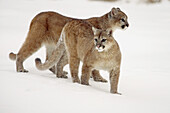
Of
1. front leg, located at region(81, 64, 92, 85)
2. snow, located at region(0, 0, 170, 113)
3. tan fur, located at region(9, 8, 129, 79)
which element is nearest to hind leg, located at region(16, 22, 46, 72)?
tan fur, located at region(9, 8, 129, 79)

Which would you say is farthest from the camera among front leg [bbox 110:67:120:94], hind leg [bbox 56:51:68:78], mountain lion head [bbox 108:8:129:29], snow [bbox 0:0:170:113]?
mountain lion head [bbox 108:8:129:29]

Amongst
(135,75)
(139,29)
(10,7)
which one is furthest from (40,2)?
(135,75)

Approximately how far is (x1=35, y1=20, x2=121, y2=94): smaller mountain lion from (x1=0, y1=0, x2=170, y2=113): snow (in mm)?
346

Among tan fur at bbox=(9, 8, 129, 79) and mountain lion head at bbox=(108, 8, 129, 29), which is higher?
mountain lion head at bbox=(108, 8, 129, 29)

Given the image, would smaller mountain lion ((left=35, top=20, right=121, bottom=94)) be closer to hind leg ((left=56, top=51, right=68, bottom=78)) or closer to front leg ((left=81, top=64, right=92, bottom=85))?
front leg ((left=81, top=64, right=92, bottom=85))

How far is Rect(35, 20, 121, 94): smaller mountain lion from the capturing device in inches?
239

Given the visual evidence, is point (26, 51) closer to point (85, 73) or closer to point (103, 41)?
point (85, 73)

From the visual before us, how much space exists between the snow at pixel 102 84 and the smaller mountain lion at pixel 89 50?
1.13 ft

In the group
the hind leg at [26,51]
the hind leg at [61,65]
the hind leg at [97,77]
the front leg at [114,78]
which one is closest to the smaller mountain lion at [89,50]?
the front leg at [114,78]

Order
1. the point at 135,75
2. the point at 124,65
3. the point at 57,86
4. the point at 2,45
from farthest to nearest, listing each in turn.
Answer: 1. the point at 2,45
2. the point at 124,65
3. the point at 135,75
4. the point at 57,86

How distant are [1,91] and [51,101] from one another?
0.84m

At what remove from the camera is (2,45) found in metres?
11.7

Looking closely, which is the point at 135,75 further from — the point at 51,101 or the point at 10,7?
the point at 10,7

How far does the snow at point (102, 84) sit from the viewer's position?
4.78 m
